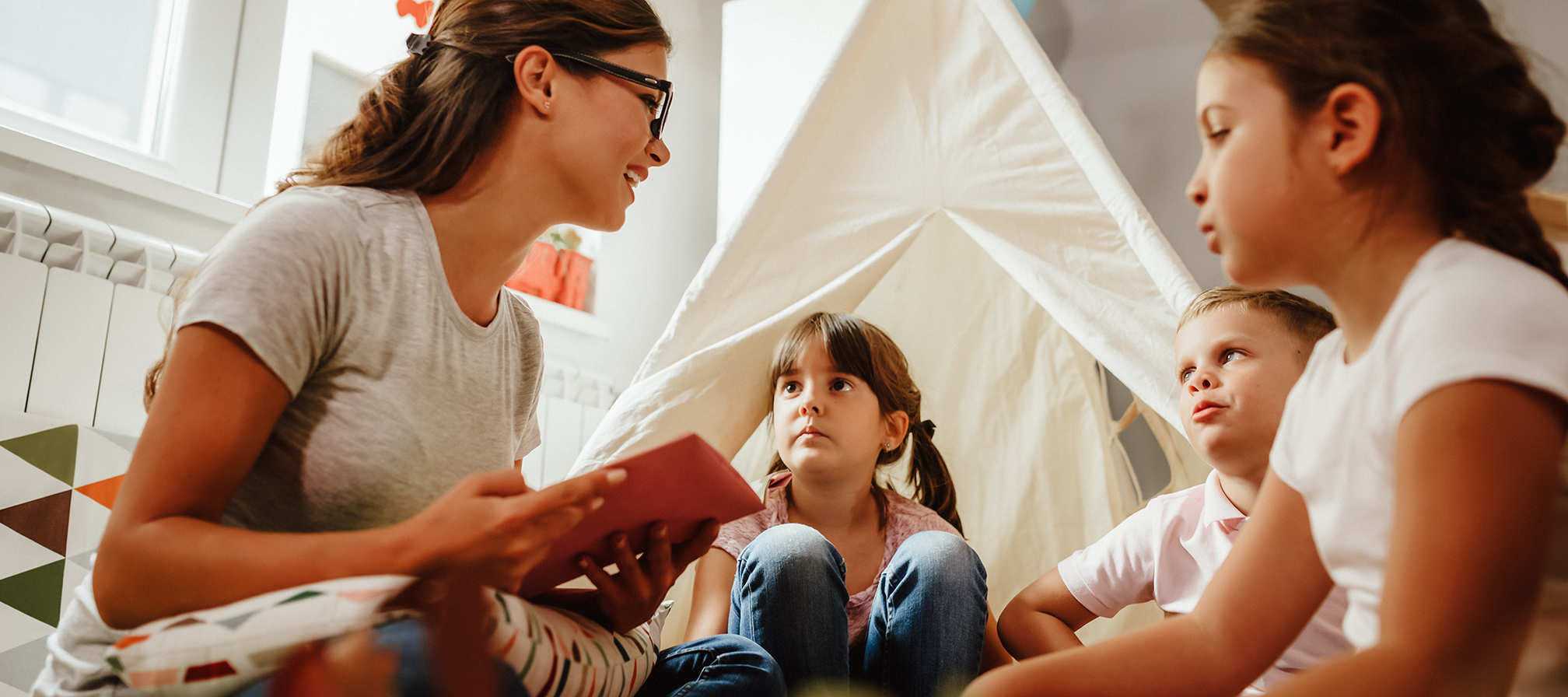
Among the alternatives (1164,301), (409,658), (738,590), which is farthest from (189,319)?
(1164,301)

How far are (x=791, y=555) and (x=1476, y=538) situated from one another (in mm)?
669

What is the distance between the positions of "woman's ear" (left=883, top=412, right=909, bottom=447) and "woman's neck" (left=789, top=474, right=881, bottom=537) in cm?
11

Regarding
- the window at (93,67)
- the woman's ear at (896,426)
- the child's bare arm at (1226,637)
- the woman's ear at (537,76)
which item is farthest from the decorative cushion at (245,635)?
the window at (93,67)

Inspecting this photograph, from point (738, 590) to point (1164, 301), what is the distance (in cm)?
64

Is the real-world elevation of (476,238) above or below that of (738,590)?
above

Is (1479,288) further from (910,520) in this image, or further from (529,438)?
(910,520)

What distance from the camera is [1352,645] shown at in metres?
0.38

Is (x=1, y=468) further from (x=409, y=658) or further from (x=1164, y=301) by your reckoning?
(x=1164, y=301)

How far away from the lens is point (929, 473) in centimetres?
150

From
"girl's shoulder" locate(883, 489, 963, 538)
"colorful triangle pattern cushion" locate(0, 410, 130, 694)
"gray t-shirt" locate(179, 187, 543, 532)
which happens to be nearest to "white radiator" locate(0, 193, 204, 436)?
"colorful triangle pattern cushion" locate(0, 410, 130, 694)

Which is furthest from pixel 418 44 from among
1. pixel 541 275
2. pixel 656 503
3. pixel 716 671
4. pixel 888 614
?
pixel 541 275

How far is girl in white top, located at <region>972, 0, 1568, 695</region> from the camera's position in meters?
0.31

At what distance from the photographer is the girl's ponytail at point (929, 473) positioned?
4.85ft

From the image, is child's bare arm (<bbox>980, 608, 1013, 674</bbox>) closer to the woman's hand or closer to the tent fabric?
the tent fabric
